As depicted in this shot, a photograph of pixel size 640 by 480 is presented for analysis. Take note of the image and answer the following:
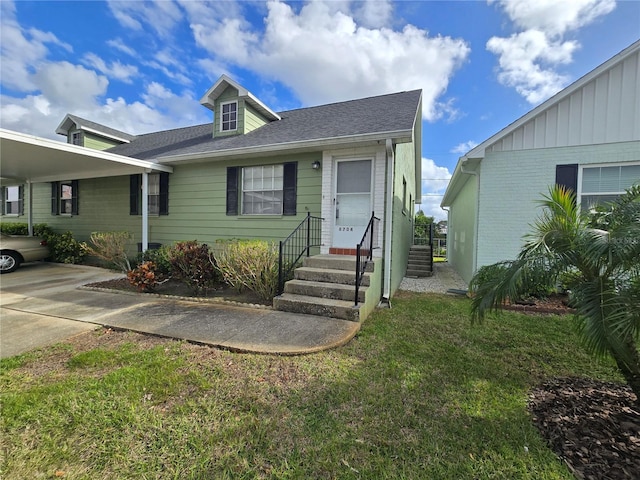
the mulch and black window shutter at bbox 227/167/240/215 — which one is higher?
black window shutter at bbox 227/167/240/215

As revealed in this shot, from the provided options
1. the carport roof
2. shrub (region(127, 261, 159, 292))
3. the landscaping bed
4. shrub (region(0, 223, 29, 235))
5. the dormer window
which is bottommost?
the landscaping bed

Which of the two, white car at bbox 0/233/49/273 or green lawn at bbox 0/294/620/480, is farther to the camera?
white car at bbox 0/233/49/273

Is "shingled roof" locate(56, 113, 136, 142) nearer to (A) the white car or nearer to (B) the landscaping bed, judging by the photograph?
(A) the white car

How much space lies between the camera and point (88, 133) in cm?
1123

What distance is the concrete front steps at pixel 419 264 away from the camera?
1039 cm

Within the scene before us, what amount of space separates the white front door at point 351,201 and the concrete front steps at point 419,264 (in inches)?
199

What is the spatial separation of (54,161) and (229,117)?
4.89 metres

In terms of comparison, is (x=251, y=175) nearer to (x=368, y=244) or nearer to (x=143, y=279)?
(x=143, y=279)

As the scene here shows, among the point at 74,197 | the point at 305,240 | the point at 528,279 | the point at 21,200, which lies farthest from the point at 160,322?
the point at 21,200

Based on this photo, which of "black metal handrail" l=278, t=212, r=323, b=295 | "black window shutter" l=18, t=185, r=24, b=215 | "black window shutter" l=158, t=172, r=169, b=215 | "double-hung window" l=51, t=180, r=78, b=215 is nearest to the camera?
"black metal handrail" l=278, t=212, r=323, b=295

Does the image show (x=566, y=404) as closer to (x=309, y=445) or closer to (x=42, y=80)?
(x=309, y=445)

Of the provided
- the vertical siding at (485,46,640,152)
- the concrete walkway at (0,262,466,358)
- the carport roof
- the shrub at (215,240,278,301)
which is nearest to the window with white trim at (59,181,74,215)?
the carport roof

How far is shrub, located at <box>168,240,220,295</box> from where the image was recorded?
594 centimetres

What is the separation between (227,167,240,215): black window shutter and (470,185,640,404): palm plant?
624 cm
